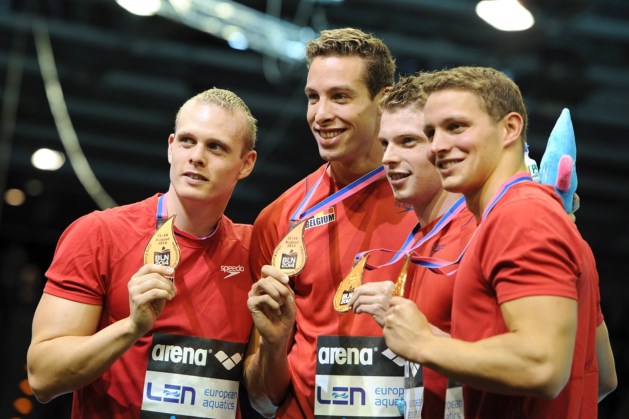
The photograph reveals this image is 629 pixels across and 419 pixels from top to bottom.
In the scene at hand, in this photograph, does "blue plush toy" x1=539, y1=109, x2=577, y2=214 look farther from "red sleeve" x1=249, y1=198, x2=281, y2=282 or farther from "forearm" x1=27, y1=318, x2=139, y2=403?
"forearm" x1=27, y1=318, x2=139, y2=403

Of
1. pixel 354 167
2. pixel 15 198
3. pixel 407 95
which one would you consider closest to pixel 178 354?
pixel 354 167

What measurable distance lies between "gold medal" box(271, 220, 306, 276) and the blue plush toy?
0.71 meters

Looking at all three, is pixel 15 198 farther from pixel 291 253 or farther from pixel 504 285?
pixel 504 285

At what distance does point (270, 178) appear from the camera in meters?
10.5

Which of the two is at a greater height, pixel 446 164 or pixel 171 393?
pixel 446 164

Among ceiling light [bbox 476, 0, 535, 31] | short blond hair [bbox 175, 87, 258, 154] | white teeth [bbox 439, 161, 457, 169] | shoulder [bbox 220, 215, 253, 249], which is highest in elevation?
ceiling light [bbox 476, 0, 535, 31]

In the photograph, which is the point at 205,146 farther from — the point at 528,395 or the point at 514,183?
the point at 528,395

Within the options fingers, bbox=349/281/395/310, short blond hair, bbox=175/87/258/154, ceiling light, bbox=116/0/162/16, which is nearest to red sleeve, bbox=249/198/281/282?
short blond hair, bbox=175/87/258/154

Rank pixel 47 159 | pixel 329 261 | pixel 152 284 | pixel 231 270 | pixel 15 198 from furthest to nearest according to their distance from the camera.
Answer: pixel 15 198
pixel 47 159
pixel 231 270
pixel 329 261
pixel 152 284

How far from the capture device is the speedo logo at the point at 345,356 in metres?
2.86

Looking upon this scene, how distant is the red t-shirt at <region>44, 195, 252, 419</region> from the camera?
288cm

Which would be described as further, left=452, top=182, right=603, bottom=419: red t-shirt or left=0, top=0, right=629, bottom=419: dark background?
left=0, top=0, right=629, bottom=419: dark background

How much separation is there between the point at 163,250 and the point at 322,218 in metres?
0.61

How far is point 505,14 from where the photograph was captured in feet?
23.5
